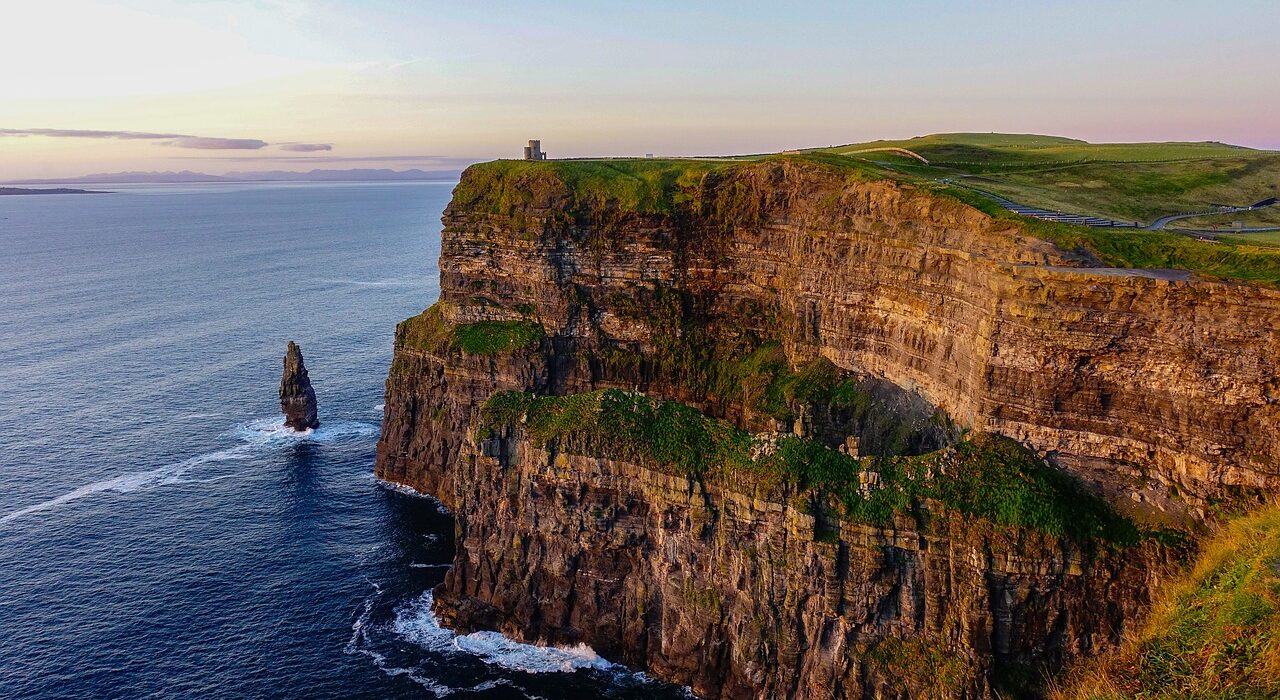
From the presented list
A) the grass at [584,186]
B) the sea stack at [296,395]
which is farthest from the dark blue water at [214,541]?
the grass at [584,186]

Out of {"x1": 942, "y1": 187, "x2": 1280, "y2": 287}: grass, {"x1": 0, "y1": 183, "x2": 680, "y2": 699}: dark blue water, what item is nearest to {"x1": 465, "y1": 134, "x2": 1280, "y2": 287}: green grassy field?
{"x1": 942, "y1": 187, "x2": 1280, "y2": 287}: grass

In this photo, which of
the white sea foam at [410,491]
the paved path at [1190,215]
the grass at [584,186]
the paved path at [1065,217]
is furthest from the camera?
the grass at [584,186]

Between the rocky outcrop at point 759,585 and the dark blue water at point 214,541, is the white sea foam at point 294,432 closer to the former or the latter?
the dark blue water at point 214,541

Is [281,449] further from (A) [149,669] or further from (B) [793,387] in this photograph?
(B) [793,387]

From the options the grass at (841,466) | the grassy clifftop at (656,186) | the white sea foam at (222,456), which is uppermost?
the grassy clifftop at (656,186)

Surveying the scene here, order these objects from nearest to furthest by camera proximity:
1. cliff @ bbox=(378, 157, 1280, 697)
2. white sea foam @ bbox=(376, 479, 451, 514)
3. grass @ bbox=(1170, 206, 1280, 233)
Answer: cliff @ bbox=(378, 157, 1280, 697) → grass @ bbox=(1170, 206, 1280, 233) → white sea foam @ bbox=(376, 479, 451, 514)

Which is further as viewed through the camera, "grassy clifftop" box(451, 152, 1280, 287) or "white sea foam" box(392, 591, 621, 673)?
"grassy clifftop" box(451, 152, 1280, 287)

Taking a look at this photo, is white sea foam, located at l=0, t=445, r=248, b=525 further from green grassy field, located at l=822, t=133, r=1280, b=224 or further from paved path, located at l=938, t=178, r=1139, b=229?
paved path, located at l=938, t=178, r=1139, b=229
